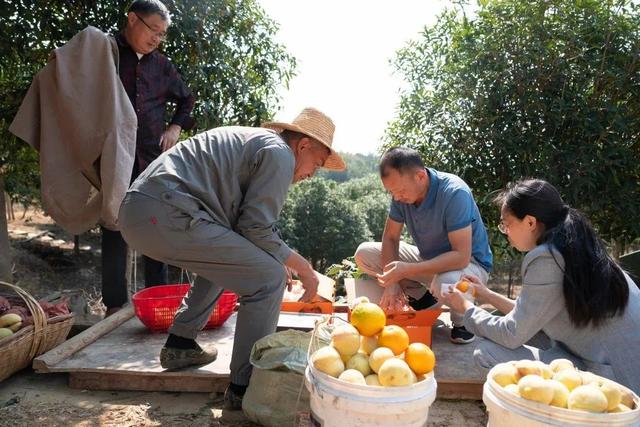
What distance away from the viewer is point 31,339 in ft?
9.84

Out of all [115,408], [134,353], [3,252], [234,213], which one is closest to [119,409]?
[115,408]

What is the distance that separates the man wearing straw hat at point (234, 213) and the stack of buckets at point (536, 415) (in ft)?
3.68

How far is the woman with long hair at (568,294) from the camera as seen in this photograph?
224 cm

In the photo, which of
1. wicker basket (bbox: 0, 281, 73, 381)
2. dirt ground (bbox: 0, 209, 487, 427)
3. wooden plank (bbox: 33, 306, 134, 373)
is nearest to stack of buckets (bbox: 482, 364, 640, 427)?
dirt ground (bbox: 0, 209, 487, 427)

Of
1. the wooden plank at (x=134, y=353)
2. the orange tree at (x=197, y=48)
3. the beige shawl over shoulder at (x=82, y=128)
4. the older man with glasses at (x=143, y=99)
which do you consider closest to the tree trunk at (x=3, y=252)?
the orange tree at (x=197, y=48)

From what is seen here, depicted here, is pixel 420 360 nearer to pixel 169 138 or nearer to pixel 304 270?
pixel 304 270

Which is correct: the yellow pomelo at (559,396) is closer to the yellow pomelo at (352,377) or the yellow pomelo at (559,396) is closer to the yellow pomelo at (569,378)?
the yellow pomelo at (569,378)

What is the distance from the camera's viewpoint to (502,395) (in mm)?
1846

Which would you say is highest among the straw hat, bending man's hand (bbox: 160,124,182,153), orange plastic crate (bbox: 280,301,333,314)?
the straw hat

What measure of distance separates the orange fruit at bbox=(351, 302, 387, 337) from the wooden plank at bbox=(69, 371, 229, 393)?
111 cm

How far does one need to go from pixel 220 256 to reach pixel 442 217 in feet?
5.07

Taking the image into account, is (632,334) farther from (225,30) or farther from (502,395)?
(225,30)

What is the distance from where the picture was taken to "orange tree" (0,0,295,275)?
425 centimetres

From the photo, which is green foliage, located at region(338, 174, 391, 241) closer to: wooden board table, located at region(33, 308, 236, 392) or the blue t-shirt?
the blue t-shirt
